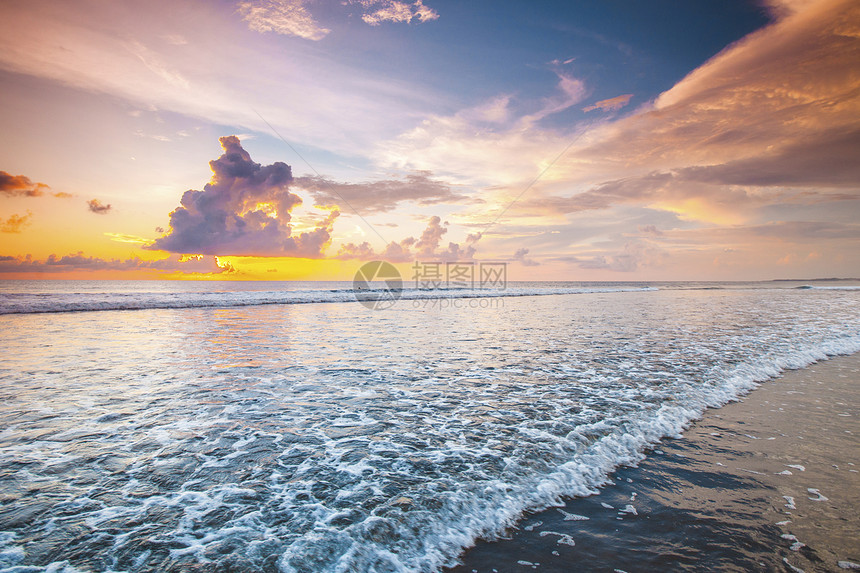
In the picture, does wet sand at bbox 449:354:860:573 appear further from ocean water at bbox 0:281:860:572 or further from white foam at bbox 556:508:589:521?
ocean water at bbox 0:281:860:572

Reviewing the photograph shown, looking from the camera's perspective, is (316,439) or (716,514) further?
(316,439)

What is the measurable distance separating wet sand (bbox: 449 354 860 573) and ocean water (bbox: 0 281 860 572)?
1.07 feet

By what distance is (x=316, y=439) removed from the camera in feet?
20.4

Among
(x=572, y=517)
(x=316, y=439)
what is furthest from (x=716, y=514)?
(x=316, y=439)

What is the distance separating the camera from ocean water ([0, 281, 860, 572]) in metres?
3.80

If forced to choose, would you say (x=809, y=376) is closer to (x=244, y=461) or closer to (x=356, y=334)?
(x=244, y=461)

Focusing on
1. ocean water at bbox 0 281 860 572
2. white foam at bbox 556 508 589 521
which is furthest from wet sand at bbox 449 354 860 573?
ocean water at bbox 0 281 860 572

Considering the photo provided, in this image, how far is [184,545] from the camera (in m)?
3.68

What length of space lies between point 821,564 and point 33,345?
67.6ft

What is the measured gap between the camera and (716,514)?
14.4 feet

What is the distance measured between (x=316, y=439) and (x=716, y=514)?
216 inches

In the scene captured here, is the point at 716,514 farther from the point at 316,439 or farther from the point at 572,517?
the point at 316,439

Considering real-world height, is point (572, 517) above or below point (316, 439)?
below

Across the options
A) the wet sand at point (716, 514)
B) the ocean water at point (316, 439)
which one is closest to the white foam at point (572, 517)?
the wet sand at point (716, 514)
